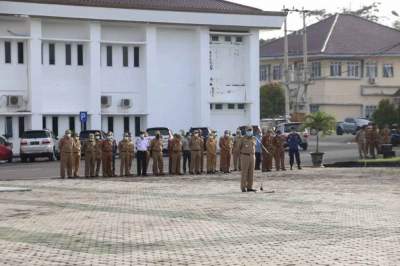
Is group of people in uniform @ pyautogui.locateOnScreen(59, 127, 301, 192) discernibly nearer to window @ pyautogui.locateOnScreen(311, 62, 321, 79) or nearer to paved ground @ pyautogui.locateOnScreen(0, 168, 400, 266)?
paved ground @ pyautogui.locateOnScreen(0, 168, 400, 266)

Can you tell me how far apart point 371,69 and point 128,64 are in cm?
3831

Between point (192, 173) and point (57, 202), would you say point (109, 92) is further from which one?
point (57, 202)

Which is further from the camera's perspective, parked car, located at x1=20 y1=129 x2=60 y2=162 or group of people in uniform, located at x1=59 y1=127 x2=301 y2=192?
parked car, located at x1=20 y1=129 x2=60 y2=162

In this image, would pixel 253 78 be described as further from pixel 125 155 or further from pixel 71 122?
pixel 125 155

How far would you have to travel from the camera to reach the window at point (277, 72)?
299ft

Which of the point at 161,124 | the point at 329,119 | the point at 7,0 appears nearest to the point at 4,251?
the point at 329,119

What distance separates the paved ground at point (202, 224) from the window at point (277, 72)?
64361 millimetres

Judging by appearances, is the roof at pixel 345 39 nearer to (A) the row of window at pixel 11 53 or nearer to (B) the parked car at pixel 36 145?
(A) the row of window at pixel 11 53

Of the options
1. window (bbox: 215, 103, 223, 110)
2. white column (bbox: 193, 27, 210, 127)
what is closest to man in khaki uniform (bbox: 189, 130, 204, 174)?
white column (bbox: 193, 27, 210, 127)

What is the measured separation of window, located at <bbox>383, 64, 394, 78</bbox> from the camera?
282ft

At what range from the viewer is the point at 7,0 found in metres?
47.9

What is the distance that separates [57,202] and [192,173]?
13023 millimetres

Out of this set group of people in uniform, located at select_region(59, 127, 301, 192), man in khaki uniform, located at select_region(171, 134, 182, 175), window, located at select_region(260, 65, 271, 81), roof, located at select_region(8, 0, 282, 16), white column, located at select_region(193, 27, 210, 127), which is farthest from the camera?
window, located at select_region(260, 65, 271, 81)

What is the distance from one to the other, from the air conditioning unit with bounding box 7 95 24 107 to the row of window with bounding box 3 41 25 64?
2.00 metres
